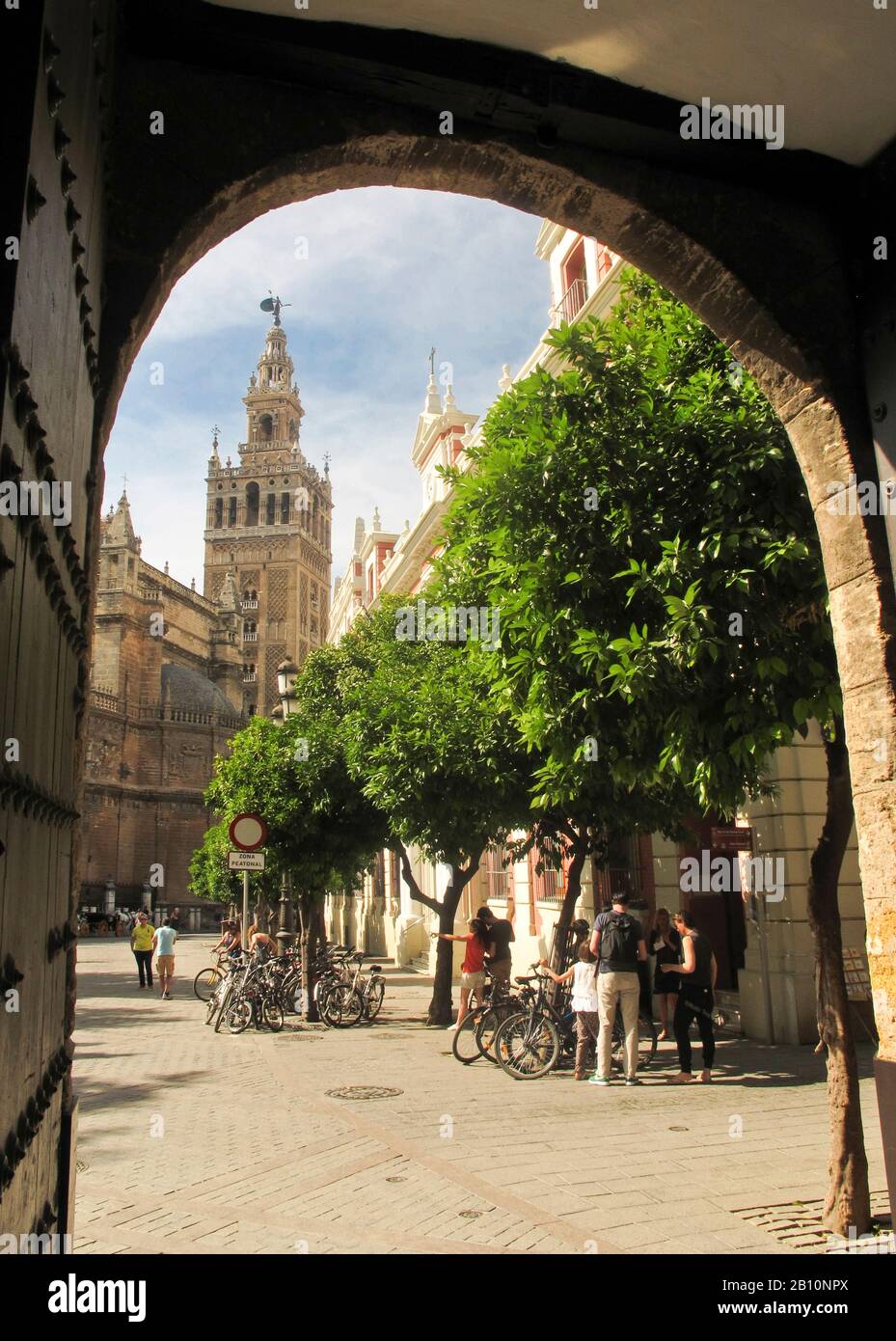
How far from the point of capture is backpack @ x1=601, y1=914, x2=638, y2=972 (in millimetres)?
10031

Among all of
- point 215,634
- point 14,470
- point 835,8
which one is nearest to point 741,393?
point 835,8

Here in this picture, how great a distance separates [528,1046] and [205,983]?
13999 millimetres

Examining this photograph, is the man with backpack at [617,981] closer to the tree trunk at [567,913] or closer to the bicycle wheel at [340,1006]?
the tree trunk at [567,913]

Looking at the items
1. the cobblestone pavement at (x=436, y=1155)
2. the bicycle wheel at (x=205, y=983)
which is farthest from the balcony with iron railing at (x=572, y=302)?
the bicycle wheel at (x=205, y=983)

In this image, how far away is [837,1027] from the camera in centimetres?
587

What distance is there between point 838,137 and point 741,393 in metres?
2.87

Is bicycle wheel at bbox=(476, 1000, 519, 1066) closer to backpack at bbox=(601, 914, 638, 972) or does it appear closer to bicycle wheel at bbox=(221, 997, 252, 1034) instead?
backpack at bbox=(601, 914, 638, 972)

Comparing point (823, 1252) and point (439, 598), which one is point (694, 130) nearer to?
point (823, 1252)

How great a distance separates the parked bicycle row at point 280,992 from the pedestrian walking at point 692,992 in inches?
249

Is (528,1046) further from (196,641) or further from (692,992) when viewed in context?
(196,641)

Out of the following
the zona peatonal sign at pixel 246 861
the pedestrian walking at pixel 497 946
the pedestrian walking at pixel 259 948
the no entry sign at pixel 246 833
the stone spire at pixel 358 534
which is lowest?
the pedestrian walking at pixel 259 948

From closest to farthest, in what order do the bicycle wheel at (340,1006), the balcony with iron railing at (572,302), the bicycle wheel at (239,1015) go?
the bicycle wheel at (239,1015), the bicycle wheel at (340,1006), the balcony with iron railing at (572,302)

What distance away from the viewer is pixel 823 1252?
4.92 meters

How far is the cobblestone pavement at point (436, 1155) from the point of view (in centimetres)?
538
